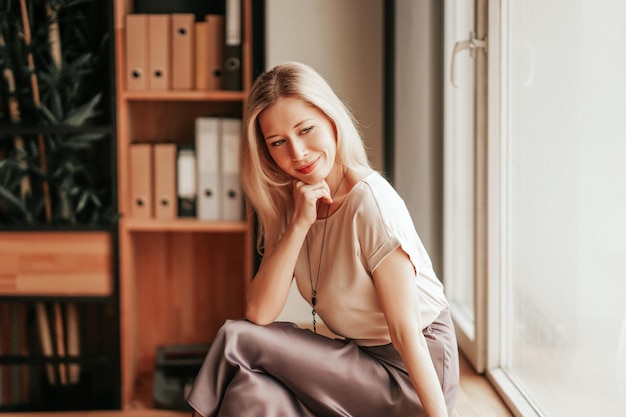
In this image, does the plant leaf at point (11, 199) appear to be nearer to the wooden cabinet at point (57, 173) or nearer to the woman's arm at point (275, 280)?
the wooden cabinet at point (57, 173)

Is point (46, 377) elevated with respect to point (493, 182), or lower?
lower

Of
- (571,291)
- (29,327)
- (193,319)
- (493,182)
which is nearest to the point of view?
(571,291)

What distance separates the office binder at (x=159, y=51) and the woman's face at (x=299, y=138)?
1302 mm

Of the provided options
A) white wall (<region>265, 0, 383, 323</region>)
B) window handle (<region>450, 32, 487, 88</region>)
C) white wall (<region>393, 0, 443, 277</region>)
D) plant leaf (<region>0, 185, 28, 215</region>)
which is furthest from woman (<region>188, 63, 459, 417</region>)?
plant leaf (<region>0, 185, 28, 215</region>)

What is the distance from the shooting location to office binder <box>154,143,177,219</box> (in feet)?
8.88

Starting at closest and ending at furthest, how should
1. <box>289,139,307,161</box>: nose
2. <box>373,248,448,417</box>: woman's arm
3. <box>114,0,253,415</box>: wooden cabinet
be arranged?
<box>373,248,448,417</box>: woman's arm < <box>289,139,307,161</box>: nose < <box>114,0,253,415</box>: wooden cabinet

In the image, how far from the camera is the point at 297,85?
1.45 m

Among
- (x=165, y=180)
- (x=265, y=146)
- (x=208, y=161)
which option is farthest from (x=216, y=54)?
(x=265, y=146)

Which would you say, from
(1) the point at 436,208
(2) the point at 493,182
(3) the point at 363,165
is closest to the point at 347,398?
(3) the point at 363,165

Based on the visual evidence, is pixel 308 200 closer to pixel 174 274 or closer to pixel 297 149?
pixel 297 149

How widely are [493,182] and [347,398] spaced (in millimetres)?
781

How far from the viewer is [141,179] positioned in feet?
8.91

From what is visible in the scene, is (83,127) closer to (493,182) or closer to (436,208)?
(436,208)

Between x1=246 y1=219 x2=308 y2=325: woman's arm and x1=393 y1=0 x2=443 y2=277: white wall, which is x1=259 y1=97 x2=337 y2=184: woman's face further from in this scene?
x1=393 y1=0 x2=443 y2=277: white wall
